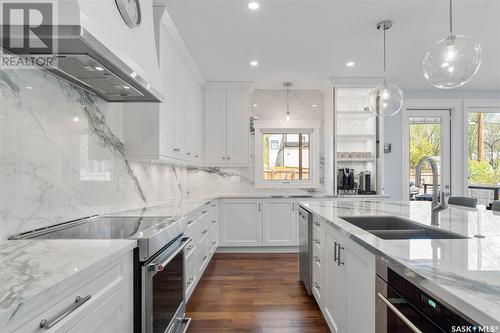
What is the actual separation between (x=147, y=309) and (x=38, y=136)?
111 cm

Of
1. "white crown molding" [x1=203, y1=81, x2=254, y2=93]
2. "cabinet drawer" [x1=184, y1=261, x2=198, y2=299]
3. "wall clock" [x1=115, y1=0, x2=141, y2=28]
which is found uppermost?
"white crown molding" [x1=203, y1=81, x2=254, y2=93]

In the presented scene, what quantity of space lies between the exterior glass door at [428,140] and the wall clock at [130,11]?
4.67m

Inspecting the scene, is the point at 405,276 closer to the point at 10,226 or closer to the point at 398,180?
the point at 10,226

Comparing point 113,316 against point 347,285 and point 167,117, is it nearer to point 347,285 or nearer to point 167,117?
point 347,285

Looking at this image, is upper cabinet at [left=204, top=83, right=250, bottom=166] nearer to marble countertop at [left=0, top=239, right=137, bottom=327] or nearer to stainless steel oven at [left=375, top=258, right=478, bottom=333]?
marble countertop at [left=0, top=239, right=137, bottom=327]

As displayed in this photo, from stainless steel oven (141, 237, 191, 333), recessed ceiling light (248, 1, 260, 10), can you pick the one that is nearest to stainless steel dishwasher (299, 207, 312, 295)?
stainless steel oven (141, 237, 191, 333)

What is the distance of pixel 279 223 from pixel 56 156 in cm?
320

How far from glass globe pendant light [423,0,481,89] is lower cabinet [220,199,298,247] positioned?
104 inches

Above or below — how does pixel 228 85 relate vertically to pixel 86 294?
above

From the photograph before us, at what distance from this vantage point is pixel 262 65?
147 inches

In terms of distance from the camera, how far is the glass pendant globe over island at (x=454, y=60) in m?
1.93

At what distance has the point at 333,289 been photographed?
190 centimetres

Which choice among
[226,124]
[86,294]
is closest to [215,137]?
[226,124]

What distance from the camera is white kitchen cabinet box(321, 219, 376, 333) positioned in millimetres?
1314
